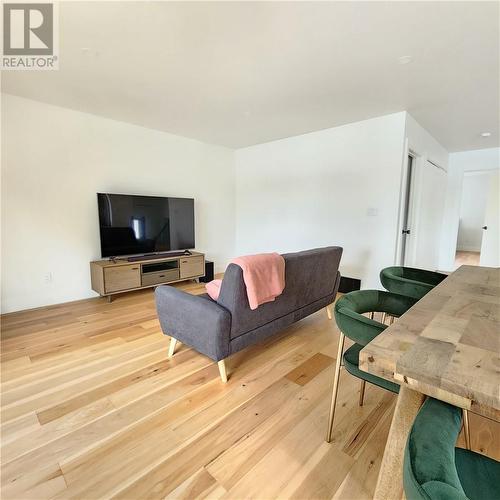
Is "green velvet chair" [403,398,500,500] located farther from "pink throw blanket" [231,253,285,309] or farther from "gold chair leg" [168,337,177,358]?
"gold chair leg" [168,337,177,358]

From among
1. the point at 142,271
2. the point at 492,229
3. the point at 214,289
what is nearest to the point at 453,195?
the point at 492,229

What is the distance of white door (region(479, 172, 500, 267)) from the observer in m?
5.01

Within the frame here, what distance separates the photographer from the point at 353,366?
4.37ft

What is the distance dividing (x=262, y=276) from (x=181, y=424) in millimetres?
992

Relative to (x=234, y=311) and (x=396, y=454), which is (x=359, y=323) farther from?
(x=234, y=311)

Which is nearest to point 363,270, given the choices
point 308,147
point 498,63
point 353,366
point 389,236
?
point 389,236

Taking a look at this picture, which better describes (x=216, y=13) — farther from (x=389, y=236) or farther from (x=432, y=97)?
(x=389, y=236)

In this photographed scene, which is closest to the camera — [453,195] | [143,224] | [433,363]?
[433,363]

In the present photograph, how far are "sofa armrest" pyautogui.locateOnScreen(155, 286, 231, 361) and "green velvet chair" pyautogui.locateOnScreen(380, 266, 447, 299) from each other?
44.9 inches

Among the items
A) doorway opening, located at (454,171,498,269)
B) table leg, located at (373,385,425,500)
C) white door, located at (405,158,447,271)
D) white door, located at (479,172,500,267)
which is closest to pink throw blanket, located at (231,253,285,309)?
table leg, located at (373,385,425,500)

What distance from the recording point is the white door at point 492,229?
501 centimetres

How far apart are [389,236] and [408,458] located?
3466mm

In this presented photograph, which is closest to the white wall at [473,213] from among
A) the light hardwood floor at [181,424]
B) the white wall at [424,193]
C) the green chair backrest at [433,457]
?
the white wall at [424,193]

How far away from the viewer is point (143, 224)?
3.88 meters
